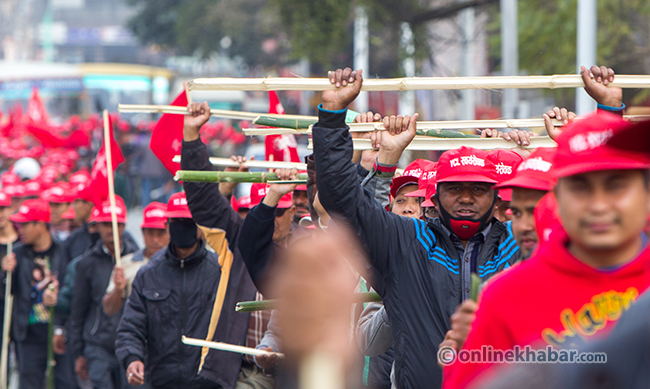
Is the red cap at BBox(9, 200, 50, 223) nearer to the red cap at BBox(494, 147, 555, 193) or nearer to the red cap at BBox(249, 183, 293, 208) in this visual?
the red cap at BBox(249, 183, 293, 208)

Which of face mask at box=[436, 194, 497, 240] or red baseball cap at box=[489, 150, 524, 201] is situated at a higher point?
red baseball cap at box=[489, 150, 524, 201]

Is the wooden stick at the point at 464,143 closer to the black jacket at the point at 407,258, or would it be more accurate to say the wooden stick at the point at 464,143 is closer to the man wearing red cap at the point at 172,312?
the black jacket at the point at 407,258

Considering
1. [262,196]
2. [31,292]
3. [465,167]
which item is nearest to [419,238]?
[465,167]

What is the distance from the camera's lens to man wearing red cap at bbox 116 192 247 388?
5555 mm

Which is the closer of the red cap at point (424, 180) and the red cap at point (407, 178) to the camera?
the red cap at point (424, 180)

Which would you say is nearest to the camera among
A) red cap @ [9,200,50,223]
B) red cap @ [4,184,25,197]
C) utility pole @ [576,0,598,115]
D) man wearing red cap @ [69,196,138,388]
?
man wearing red cap @ [69,196,138,388]

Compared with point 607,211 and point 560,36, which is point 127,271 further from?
point 560,36

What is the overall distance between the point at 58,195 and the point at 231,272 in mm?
4865

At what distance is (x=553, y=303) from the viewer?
6.04 ft

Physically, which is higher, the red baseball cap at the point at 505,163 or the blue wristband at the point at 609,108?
the blue wristband at the point at 609,108

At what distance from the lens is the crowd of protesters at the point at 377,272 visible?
63.7 inches

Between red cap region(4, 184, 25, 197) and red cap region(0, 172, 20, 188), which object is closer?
red cap region(4, 184, 25, 197)

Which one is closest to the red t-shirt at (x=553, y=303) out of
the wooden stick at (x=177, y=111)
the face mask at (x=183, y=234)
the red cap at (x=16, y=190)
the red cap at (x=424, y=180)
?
the wooden stick at (x=177, y=111)

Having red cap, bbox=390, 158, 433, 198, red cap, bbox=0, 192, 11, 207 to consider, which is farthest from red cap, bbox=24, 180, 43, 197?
red cap, bbox=390, 158, 433, 198
